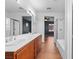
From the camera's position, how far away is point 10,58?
6.44 feet

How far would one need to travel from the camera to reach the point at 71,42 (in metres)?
1.85
